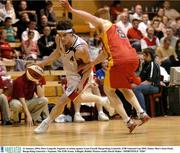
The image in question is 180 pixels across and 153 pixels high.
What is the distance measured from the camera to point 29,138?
707cm

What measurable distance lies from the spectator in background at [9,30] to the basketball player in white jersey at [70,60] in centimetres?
544

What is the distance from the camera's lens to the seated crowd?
32.2ft

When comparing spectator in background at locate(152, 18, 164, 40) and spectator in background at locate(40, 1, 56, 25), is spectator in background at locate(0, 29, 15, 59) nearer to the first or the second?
spectator in background at locate(40, 1, 56, 25)

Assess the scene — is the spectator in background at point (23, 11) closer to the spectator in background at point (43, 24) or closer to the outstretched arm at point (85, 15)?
the spectator in background at point (43, 24)

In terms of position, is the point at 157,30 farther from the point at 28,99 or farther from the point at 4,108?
the point at 4,108

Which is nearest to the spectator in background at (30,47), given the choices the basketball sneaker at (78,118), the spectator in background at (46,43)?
the spectator in background at (46,43)

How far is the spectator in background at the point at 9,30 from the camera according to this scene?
12903mm

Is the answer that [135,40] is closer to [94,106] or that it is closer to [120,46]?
[94,106]

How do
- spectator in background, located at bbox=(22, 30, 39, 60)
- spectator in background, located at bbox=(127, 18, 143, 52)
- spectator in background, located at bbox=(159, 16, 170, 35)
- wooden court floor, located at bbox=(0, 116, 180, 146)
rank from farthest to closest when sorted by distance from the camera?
1. spectator in background, located at bbox=(159, 16, 170, 35)
2. spectator in background, located at bbox=(127, 18, 143, 52)
3. spectator in background, located at bbox=(22, 30, 39, 60)
4. wooden court floor, located at bbox=(0, 116, 180, 146)

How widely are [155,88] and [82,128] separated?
2.87 m

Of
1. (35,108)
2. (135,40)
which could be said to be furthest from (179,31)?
(35,108)

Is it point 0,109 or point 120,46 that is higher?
point 120,46

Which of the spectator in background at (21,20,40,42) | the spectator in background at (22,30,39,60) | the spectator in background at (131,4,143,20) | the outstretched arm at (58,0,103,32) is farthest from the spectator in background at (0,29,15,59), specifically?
the outstretched arm at (58,0,103,32)

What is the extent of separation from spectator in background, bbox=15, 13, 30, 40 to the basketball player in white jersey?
5.89m
